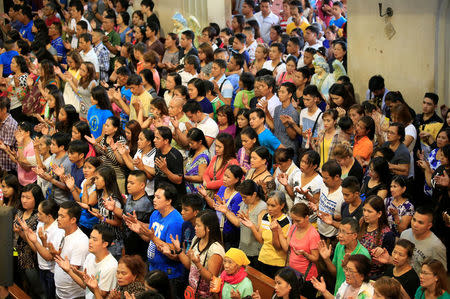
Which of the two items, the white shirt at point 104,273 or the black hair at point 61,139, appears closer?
the white shirt at point 104,273

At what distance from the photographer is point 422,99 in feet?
31.8

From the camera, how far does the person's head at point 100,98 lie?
9523 mm

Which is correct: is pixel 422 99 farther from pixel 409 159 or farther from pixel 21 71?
pixel 21 71

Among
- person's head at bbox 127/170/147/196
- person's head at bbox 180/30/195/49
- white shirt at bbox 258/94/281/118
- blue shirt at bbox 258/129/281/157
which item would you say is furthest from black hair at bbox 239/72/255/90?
person's head at bbox 127/170/147/196

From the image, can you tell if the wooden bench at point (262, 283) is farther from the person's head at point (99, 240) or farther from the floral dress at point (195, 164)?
the floral dress at point (195, 164)

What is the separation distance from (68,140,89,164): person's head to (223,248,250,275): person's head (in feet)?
9.69

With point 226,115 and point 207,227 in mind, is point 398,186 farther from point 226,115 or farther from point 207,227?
point 226,115

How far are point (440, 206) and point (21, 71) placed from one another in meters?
7.11

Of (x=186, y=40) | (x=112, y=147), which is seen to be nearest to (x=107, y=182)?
(x=112, y=147)

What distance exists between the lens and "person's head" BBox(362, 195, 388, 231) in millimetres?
6531

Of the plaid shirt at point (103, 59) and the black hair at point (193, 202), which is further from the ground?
the plaid shirt at point (103, 59)

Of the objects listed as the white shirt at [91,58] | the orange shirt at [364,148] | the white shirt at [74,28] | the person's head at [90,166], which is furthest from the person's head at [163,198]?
the white shirt at [74,28]

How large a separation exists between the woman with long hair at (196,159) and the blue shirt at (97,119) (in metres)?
1.63

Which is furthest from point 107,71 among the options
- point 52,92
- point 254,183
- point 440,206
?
point 440,206
